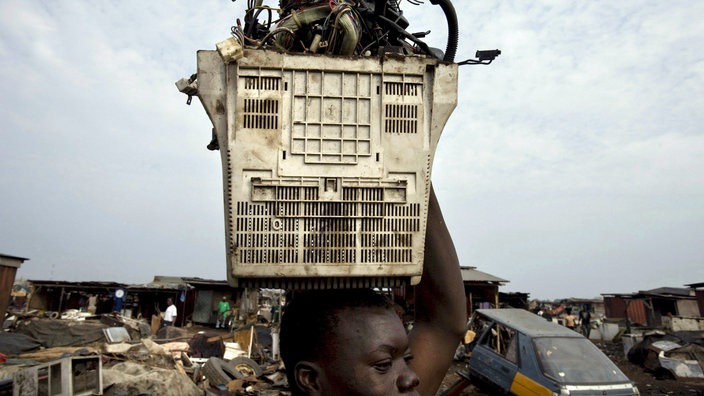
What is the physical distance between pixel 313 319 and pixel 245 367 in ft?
36.9

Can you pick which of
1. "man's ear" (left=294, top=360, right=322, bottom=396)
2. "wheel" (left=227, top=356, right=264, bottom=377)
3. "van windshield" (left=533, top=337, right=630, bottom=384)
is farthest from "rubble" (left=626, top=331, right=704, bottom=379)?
"man's ear" (left=294, top=360, right=322, bottom=396)

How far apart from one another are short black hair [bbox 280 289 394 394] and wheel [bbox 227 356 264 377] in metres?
10.6

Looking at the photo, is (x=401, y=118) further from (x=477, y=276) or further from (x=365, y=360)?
(x=477, y=276)

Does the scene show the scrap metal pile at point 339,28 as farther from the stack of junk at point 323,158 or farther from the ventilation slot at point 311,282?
the ventilation slot at point 311,282

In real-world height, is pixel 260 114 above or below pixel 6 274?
above

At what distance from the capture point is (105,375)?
25.0 feet

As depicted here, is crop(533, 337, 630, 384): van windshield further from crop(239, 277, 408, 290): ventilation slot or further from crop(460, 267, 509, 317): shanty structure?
crop(460, 267, 509, 317): shanty structure

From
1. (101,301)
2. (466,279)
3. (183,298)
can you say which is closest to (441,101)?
(466,279)

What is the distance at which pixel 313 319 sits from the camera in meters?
1.79

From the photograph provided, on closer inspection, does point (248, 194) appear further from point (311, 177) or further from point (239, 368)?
point (239, 368)

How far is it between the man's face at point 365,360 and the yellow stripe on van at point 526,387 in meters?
6.66

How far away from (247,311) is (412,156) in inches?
852

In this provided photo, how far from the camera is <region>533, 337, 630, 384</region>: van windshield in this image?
7.38 m

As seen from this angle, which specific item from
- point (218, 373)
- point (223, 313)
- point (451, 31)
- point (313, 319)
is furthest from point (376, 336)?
point (223, 313)
